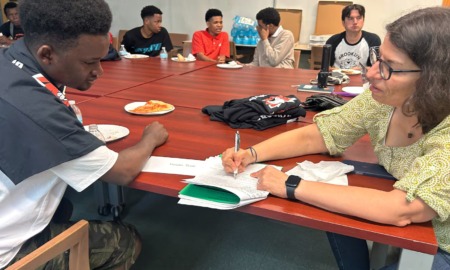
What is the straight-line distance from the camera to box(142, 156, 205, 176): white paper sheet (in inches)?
43.8

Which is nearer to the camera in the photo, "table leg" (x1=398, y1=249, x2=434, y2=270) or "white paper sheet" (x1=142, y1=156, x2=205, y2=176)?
"table leg" (x1=398, y1=249, x2=434, y2=270)

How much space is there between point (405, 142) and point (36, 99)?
1027 mm

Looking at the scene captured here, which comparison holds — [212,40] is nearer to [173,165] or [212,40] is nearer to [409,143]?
[173,165]

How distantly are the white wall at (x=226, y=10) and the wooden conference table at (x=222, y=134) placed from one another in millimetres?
2695

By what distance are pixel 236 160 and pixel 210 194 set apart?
174 mm

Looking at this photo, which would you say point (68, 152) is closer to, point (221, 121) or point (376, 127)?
point (221, 121)

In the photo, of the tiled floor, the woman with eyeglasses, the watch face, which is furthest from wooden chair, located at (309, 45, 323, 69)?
the watch face

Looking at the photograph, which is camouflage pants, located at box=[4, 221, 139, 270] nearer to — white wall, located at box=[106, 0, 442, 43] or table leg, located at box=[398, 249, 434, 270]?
table leg, located at box=[398, 249, 434, 270]

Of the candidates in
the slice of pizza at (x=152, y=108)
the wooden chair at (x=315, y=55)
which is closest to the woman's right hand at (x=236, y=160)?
the slice of pizza at (x=152, y=108)

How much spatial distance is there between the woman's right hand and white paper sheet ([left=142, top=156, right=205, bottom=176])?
0.09 m

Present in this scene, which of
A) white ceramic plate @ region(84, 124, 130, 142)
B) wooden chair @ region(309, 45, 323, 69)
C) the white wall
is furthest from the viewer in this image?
the white wall

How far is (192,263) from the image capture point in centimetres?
175

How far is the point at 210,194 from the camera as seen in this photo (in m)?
0.97

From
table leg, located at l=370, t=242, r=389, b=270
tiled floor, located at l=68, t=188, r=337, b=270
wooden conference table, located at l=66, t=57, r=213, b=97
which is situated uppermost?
wooden conference table, located at l=66, t=57, r=213, b=97
